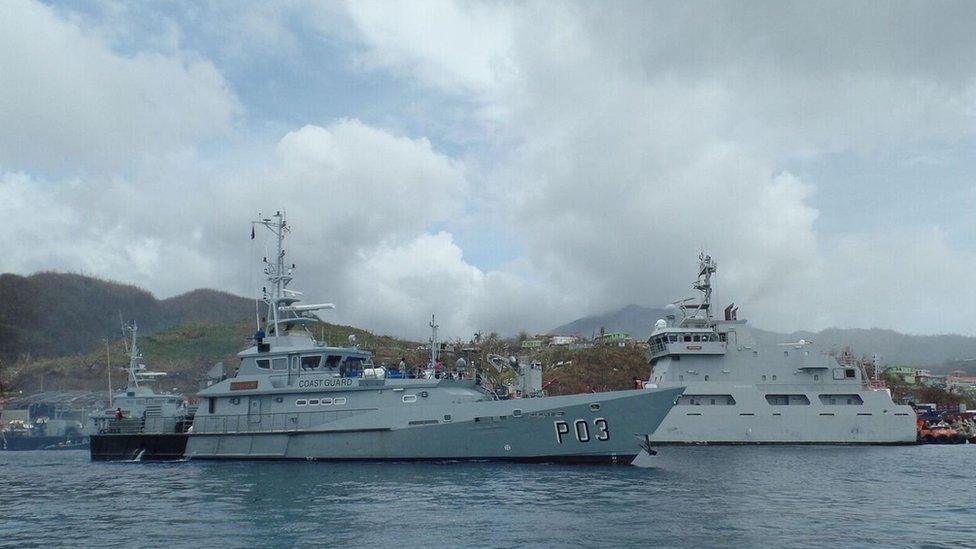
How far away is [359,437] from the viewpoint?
28188mm

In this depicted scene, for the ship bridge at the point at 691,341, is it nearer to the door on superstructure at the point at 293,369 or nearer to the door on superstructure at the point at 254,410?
the door on superstructure at the point at 293,369

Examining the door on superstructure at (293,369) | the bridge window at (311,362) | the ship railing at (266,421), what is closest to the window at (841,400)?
the ship railing at (266,421)

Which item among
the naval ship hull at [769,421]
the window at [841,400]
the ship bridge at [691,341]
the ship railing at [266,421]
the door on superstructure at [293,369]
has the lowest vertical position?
the naval ship hull at [769,421]

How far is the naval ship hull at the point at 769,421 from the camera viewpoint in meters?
43.3

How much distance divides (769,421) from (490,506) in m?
30.9

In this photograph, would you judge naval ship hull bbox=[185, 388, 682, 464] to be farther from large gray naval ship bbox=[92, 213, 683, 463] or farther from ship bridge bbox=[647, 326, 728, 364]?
ship bridge bbox=[647, 326, 728, 364]

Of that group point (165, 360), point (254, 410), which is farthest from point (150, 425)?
point (165, 360)

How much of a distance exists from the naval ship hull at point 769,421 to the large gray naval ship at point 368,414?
655 inches

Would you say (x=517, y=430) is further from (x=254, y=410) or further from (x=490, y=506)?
(x=254, y=410)

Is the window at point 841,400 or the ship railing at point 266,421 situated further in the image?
the window at point 841,400

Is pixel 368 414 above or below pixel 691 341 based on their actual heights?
below

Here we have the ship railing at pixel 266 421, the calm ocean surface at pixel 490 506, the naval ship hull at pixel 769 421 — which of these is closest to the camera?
the calm ocean surface at pixel 490 506

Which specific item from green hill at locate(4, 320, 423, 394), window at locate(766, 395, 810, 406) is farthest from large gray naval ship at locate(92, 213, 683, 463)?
green hill at locate(4, 320, 423, 394)

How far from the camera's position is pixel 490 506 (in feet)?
58.6
